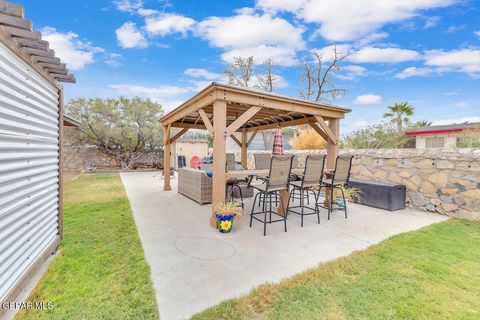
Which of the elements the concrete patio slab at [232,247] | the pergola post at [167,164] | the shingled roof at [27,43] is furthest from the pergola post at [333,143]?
the shingled roof at [27,43]

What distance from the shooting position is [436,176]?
4.98 metres

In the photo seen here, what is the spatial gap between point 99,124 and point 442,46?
705 inches

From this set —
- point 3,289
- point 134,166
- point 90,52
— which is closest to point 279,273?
point 3,289

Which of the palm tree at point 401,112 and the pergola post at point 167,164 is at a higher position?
the palm tree at point 401,112

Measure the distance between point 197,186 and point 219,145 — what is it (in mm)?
2155

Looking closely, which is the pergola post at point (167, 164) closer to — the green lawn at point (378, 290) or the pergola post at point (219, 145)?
the pergola post at point (219, 145)

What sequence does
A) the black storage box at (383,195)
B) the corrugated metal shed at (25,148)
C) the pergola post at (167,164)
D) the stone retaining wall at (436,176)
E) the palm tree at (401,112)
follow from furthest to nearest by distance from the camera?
the palm tree at (401,112), the pergola post at (167,164), the black storage box at (383,195), the stone retaining wall at (436,176), the corrugated metal shed at (25,148)

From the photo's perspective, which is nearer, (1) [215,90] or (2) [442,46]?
(1) [215,90]

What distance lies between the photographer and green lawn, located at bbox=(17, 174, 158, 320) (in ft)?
6.26

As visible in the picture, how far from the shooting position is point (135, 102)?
14.3 meters

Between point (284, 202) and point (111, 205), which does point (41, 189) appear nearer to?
point (111, 205)

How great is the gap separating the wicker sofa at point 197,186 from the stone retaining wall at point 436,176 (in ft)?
11.8

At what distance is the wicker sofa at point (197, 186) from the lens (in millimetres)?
5621

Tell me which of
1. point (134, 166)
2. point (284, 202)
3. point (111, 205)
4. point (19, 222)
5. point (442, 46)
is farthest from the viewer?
point (134, 166)
